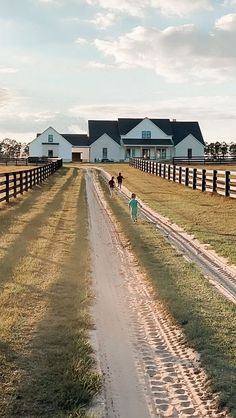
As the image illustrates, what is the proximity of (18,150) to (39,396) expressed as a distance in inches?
5436

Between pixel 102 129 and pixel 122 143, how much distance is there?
4.81 m

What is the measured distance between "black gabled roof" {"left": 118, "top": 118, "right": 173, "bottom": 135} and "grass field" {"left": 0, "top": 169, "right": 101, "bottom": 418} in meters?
71.6

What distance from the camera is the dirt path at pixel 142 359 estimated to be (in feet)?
A: 14.2

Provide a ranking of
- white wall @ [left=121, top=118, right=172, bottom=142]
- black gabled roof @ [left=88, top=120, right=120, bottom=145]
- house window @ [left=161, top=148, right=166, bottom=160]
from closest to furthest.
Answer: white wall @ [left=121, top=118, right=172, bottom=142] → black gabled roof @ [left=88, top=120, right=120, bottom=145] → house window @ [left=161, top=148, right=166, bottom=160]

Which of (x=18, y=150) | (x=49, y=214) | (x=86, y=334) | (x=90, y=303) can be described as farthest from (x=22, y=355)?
(x=18, y=150)

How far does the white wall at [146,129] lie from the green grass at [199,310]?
2825 inches

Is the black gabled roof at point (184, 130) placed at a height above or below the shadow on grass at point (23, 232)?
above

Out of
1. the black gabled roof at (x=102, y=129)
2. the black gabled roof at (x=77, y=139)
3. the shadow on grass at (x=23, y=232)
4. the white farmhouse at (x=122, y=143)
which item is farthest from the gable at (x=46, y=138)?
the shadow on grass at (x=23, y=232)

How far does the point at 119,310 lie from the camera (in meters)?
6.89

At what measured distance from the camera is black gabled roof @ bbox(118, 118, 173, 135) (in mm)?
83438

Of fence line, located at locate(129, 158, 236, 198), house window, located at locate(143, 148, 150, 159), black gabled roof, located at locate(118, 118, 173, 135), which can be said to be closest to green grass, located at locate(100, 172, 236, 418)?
fence line, located at locate(129, 158, 236, 198)

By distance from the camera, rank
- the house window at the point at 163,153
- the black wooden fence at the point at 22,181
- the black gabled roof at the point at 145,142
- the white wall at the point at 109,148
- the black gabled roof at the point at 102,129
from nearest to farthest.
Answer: the black wooden fence at the point at 22,181 < the black gabled roof at the point at 145,142 < the white wall at the point at 109,148 < the black gabled roof at the point at 102,129 < the house window at the point at 163,153

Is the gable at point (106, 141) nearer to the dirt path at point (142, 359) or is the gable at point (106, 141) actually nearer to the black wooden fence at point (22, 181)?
the black wooden fence at point (22, 181)

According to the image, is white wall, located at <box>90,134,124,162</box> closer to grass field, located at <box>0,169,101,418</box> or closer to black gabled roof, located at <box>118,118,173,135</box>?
black gabled roof, located at <box>118,118,173,135</box>
